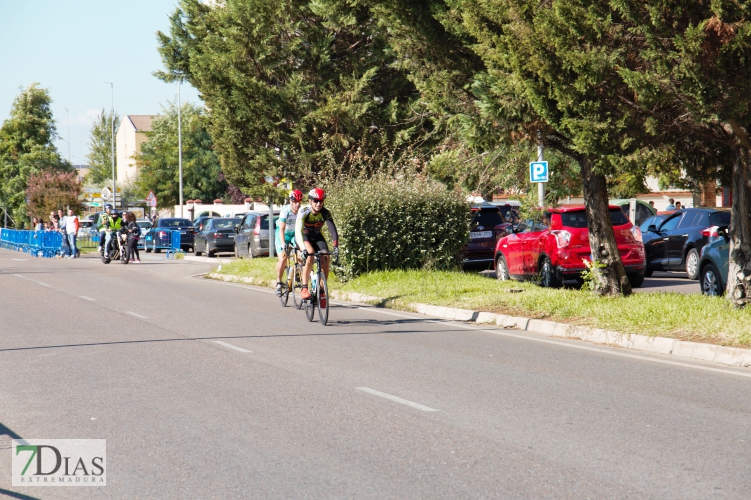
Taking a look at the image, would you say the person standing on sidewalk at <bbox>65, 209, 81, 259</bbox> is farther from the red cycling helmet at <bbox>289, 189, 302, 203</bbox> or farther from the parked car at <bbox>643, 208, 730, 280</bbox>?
the parked car at <bbox>643, 208, 730, 280</bbox>

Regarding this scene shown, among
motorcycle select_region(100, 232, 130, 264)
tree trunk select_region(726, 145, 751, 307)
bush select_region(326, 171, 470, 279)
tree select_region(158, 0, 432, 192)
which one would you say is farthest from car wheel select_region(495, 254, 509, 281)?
motorcycle select_region(100, 232, 130, 264)

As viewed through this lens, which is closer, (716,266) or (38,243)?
(716,266)

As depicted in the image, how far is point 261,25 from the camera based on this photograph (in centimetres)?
2781

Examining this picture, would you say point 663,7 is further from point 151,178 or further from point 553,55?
point 151,178

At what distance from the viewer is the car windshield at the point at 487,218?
74.4 feet

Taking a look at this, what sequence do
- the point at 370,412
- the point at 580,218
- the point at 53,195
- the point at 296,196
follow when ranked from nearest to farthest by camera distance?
the point at 370,412 → the point at 296,196 → the point at 580,218 → the point at 53,195

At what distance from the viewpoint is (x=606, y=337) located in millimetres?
11609

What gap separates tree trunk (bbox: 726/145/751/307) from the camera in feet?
39.5

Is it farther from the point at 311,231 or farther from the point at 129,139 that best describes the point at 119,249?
the point at 129,139

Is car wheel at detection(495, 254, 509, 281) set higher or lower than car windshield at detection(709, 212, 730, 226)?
lower

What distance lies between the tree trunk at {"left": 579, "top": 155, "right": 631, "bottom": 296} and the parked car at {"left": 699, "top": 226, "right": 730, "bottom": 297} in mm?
1588

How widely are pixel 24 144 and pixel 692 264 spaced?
70.9 meters

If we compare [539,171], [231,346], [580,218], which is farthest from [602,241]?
[539,171]

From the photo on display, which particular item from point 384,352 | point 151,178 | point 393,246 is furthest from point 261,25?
point 151,178
